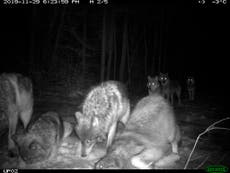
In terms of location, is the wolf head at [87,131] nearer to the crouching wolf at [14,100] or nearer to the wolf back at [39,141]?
the wolf back at [39,141]

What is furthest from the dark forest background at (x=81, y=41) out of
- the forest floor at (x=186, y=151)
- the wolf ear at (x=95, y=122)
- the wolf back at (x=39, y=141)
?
the wolf ear at (x=95, y=122)

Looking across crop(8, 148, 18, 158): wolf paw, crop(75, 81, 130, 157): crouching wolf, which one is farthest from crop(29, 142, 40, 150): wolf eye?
Result: crop(75, 81, 130, 157): crouching wolf

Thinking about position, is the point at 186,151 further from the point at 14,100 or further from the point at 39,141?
the point at 14,100

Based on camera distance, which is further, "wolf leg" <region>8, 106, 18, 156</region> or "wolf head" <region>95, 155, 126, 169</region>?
"wolf leg" <region>8, 106, 18, 156</region>

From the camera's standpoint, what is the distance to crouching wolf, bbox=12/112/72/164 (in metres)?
4.51

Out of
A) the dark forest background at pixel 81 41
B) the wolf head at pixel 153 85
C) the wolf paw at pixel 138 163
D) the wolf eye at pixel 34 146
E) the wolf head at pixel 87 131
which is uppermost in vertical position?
the dark forest background at pixel 81 41

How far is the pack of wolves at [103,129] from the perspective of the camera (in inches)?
162

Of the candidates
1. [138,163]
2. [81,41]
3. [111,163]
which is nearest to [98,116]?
[111,163]

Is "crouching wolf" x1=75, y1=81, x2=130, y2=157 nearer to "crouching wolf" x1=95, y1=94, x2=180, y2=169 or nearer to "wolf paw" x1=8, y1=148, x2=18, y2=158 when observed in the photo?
"crouching wolf" x1=95, y1=94, x2=180, y2=169

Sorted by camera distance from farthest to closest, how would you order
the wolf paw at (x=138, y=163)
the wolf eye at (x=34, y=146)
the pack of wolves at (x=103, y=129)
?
1. the wolf eye at (x=34, y=146)
2. the pack of wolves at (x=103, y=129)
3. the wolf paw at (x=138, y=163)

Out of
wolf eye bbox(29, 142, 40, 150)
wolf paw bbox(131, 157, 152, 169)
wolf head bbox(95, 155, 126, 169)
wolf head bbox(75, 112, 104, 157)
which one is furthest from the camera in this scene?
wolf eye bbox(29, 142, 40, 150)

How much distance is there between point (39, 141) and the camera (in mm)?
4625

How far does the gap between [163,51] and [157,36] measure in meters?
2.24

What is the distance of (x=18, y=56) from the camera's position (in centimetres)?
1462
